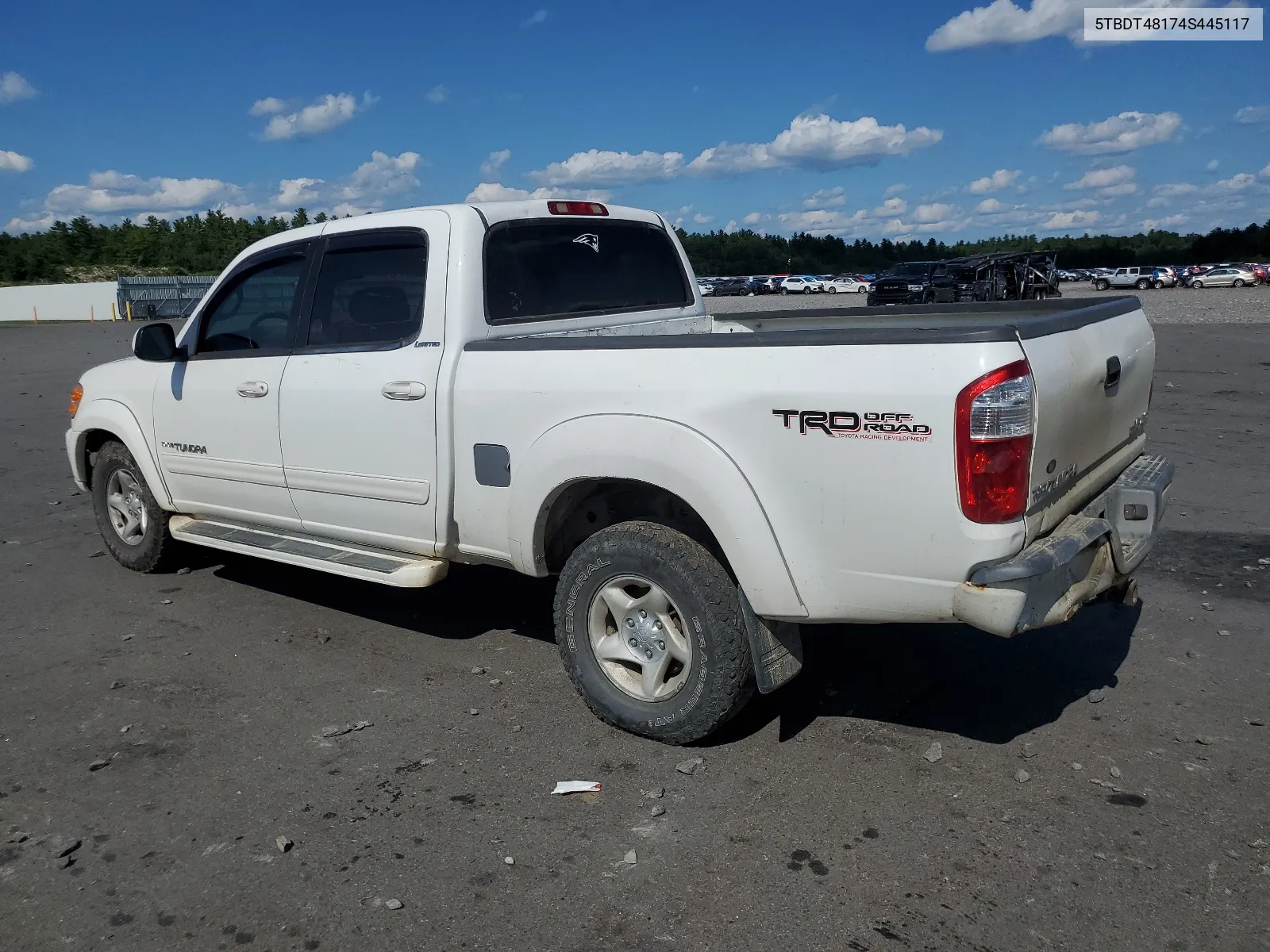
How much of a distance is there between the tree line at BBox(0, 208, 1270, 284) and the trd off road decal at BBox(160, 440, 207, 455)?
208ft

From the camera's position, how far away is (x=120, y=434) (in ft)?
20.6

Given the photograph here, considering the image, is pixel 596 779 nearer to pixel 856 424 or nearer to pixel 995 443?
pixel 856 424

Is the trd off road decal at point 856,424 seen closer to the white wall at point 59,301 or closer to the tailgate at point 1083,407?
the tailgate at point 1083,407

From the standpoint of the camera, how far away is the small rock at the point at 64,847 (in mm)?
3400

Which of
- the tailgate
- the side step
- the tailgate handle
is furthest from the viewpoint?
the side step

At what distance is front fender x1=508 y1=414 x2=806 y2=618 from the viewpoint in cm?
362

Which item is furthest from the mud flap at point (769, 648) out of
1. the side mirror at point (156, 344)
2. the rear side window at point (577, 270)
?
the side mirror at point (156, 344)

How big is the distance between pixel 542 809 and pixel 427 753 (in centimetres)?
67

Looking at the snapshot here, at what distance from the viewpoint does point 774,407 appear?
3494 mm

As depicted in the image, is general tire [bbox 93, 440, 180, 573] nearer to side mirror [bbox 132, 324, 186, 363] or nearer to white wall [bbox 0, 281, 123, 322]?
side mirror [bbox 132, 324, 186, 363]

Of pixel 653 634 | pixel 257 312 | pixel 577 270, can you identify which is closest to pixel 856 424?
pixel 653 634

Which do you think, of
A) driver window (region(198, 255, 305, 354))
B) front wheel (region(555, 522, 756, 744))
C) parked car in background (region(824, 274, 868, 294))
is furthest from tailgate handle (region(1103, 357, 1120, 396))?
parked car in background (region(824, 274, 868, 294))

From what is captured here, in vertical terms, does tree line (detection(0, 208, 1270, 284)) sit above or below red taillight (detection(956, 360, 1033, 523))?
above

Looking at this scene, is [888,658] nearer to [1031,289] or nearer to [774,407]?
[774,407]
